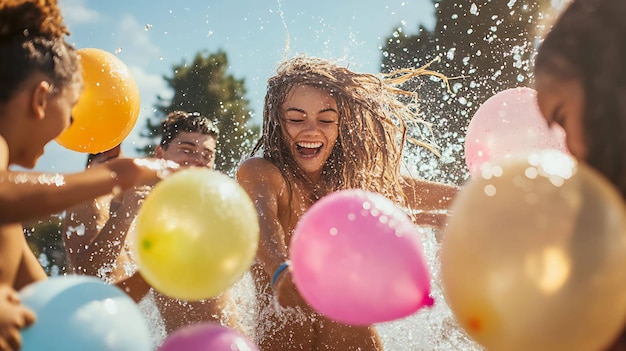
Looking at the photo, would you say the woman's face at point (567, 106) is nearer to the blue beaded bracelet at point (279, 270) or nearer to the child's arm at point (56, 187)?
the blue beaded bracelet at point (279, 270)

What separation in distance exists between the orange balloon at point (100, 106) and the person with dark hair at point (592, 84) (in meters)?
2.39

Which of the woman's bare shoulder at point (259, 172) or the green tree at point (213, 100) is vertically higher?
the woman's bare shoulder at point (259, 172)

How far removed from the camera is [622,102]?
2385mm

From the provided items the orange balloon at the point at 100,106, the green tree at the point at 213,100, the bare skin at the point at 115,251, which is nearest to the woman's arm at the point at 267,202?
the orange balloon at the point at 100,106


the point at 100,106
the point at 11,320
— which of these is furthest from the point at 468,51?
the point at 11,320

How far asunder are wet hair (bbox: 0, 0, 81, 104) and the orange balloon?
73 centimetres

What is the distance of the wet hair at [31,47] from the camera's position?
9.36ft

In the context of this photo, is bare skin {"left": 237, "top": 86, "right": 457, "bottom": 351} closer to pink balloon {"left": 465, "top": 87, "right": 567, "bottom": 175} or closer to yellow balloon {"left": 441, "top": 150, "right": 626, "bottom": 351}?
pink balloon {"left": 465, "top": 87, "right": 567, "bottom": 175}

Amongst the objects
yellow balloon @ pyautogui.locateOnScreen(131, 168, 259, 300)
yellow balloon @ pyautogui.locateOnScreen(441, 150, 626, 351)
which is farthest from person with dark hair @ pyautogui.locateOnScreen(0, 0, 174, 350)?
yellow balloon @ pyautogui.locateOnScreen(441, 150, 626, 351)

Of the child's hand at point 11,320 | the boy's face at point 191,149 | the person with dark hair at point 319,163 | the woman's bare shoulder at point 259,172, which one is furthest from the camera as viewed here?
the boy's face at point 191,149

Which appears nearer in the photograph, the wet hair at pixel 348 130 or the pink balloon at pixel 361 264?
the pink balloon at pixel 361 264

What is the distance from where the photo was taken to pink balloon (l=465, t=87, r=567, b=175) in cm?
387

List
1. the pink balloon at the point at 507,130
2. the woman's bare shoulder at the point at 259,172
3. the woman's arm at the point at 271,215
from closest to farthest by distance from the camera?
the woman's arm at the point at 271,215 → the pink balloon at the point at 507,130 → the woman's bare shoulder at the point at 259,172

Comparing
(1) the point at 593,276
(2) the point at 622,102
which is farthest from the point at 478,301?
(2) the point at 622,102
